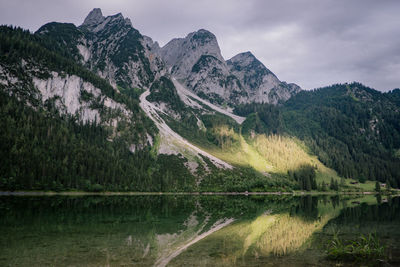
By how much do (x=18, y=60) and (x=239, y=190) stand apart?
173m

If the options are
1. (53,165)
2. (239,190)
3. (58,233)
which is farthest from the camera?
(239,190)

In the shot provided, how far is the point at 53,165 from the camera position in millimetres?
117500

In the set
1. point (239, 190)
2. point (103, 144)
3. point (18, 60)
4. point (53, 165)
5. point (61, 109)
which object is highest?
point (18, 60)

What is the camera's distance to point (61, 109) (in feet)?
625

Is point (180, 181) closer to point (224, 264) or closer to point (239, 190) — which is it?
point (239, 190)

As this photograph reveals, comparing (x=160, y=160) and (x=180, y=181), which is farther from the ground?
(x=160, y=160)

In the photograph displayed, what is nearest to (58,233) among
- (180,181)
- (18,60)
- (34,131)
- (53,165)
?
(53,165)

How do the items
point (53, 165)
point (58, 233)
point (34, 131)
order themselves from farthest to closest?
point (34, 131), point (53, 165), point (58, 233)

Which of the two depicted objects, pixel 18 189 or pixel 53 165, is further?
pixel 53 165

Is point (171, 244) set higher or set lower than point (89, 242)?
lower

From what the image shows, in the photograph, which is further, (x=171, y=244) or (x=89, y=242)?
(x=171, y=244)

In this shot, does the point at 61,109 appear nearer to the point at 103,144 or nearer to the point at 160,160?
the point at 103,144

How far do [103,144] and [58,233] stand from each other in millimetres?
160980

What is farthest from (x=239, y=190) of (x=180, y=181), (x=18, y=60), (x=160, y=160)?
(x=18, y=60)
